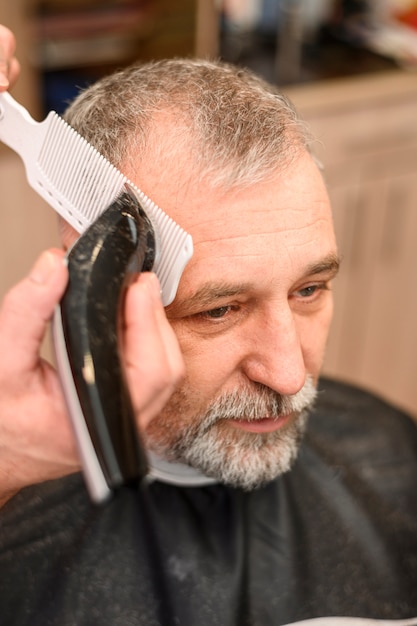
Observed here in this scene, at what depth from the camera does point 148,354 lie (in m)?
0.90

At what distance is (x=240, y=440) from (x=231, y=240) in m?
0.37

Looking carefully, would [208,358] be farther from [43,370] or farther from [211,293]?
[43,370]

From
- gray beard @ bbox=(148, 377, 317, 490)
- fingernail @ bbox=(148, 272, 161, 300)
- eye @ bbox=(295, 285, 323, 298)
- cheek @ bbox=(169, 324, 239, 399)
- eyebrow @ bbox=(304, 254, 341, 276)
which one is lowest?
gray beard @ bbox=(148, 377, 317, 490)

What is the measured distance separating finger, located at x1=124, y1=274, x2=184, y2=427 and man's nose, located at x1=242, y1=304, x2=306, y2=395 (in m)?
0.33

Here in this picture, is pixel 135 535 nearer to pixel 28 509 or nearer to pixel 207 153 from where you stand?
pixel 28 509

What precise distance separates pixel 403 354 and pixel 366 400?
142cm

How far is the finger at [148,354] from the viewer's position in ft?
2.93

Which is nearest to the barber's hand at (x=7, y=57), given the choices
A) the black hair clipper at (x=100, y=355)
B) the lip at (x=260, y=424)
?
the black hair clipper at (x=100, y=355)

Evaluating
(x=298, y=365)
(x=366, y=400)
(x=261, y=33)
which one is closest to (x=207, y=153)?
(x=298, y=365)

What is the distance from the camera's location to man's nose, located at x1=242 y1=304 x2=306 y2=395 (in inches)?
48.5

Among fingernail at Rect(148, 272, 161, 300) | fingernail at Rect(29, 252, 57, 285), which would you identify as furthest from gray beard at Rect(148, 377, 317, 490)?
fingernail at Rect(29, 252, 57, 285)

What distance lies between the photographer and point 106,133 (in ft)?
4.13

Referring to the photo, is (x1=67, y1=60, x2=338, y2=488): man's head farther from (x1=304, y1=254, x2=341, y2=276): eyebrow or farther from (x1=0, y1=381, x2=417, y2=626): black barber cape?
(x1=0, y1=381, x2=417, y2=626): black barber cape

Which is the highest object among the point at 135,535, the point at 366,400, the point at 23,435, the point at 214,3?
the point at 23,435
